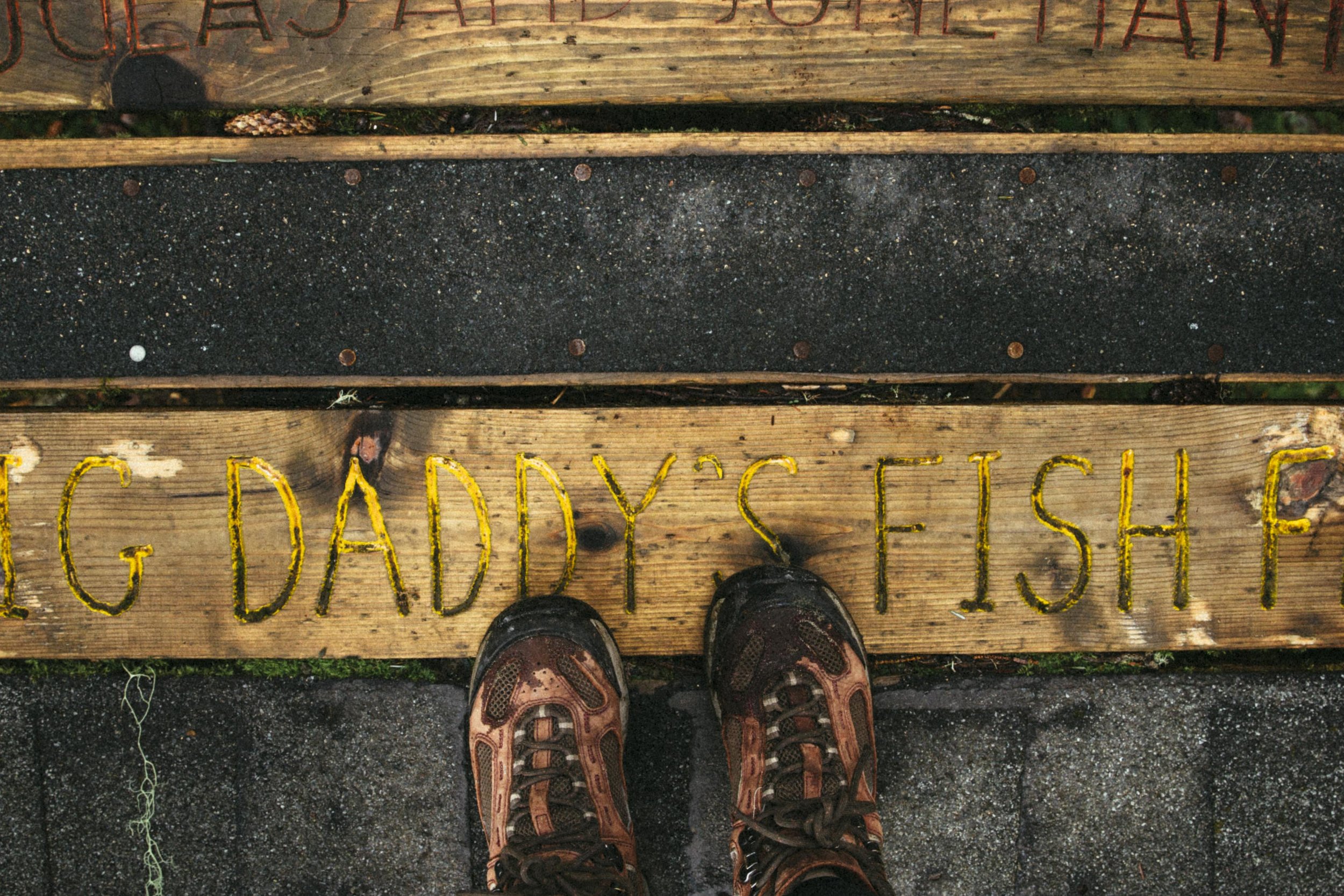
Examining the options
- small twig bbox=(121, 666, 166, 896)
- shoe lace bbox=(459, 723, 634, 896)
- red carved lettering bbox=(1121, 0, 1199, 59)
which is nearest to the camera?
shoe lace bbox=(459, 723, 634, 896)

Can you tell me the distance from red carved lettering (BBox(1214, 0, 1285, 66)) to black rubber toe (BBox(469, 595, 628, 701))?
2.37m

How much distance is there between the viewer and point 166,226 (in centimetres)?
206

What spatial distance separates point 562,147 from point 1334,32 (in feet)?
7.19

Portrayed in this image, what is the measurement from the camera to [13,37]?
6.75 ft

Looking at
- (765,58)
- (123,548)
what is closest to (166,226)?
(123,548)

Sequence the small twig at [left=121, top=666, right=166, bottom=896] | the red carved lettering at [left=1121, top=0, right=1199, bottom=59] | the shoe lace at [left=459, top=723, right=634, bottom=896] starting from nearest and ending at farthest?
the shoe lace at [left=459, top=723, right=634, bottom=896], the red carved lettering at [left=1121, top=0, right=1199, bottom=59], the small twig at [left=121, top=666, right=166, bottom=896]

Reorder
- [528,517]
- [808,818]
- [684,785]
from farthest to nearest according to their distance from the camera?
1. [684,785]
2. [528,517]
3. [808,818]

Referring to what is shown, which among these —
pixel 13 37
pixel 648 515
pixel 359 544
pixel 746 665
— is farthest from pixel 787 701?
pixel 13 37

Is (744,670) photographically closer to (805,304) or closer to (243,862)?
(805,304)

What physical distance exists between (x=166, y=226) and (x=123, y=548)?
918mm

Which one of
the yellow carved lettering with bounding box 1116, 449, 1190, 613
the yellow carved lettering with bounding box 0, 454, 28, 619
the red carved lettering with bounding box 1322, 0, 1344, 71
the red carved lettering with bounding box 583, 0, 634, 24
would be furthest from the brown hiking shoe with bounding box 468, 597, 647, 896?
the red carved lettering with bounding box 1322, 0, 1344, 71

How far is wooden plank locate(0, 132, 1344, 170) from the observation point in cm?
204

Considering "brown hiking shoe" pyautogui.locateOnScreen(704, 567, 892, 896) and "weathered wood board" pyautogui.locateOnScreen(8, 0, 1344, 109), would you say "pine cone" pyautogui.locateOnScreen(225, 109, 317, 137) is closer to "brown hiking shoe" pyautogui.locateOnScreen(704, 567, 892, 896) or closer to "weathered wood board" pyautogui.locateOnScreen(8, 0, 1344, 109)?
"weathered wood board" pyautogui.locateOnScreen(8, 0, 1344, 109)

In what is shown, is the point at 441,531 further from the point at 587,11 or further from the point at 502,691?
the point at 587,11
